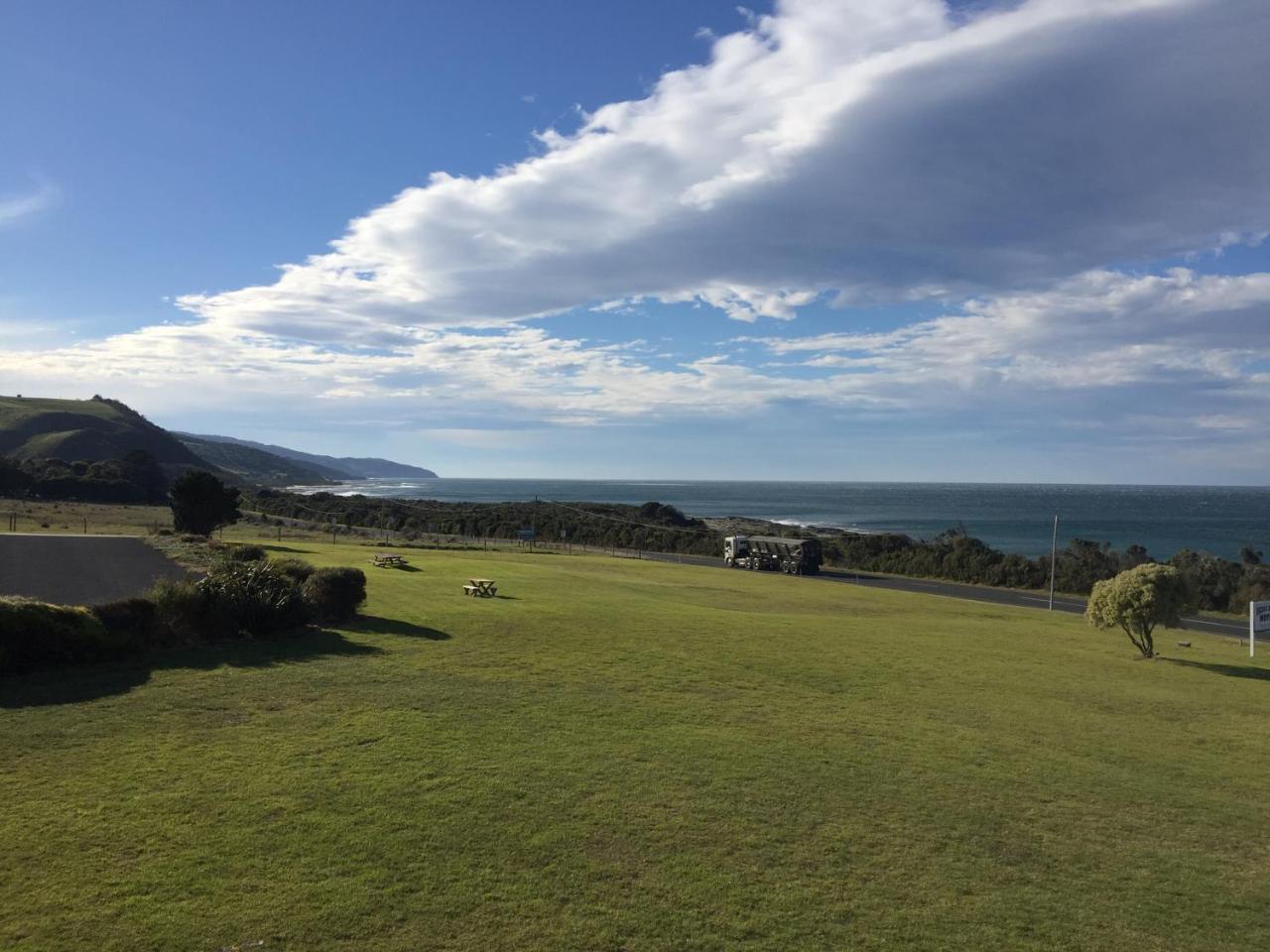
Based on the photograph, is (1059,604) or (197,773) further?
(1059,604)

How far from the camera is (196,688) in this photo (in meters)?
12.0

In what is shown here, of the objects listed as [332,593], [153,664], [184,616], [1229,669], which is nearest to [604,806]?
[153,664]

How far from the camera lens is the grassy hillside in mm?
150000

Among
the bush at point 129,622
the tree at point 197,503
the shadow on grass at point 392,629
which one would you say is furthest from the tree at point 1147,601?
the tree at point 197,503

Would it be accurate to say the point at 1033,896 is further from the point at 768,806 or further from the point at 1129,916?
the point at 768,806

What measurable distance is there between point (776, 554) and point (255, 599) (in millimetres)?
45329

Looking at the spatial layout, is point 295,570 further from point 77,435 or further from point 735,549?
point 77,435

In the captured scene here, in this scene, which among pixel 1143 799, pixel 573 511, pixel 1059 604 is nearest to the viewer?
pixel 1143 799

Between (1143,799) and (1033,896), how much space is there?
4.05m

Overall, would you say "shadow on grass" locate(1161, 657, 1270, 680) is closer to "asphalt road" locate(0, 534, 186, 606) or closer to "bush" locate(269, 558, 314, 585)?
"bush" locate(269, 558, 314, 585)

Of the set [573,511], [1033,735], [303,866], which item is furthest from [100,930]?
[573,511]

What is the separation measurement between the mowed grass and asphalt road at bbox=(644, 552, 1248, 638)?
23.5m

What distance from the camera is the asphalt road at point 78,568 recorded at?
20078mm

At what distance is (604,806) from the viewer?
8305mm
